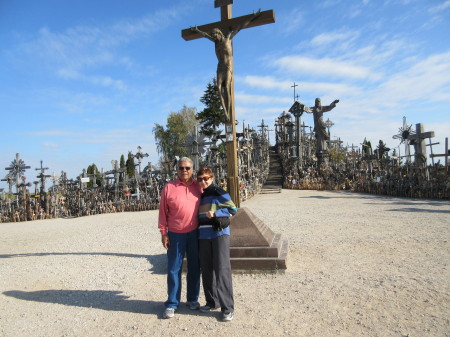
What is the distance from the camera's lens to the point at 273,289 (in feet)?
13.5

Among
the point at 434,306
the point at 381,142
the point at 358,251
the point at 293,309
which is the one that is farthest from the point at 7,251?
the point at 381,142

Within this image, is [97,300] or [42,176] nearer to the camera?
[97,300]

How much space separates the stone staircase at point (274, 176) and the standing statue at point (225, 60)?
562 inches

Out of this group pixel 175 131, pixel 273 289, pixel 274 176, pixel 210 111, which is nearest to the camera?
pixel 273 289

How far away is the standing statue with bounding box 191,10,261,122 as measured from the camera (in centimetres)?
482

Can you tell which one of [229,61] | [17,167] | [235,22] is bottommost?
[17,167]

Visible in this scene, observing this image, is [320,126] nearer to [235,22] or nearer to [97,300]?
[235,22]

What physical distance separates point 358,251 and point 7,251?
798 centimetres

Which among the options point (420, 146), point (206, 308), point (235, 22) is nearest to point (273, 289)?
point (206, 308)

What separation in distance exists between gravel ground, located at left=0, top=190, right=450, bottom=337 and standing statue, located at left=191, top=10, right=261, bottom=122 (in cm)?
276

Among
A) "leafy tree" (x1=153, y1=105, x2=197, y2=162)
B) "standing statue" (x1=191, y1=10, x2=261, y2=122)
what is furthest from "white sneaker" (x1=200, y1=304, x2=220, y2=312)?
"leafy tree" (x1=153, y1=105, x2=197, y2=162)

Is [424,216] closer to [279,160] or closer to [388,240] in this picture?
[388,240]

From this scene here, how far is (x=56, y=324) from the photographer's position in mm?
3498

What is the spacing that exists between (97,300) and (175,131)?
132ft
